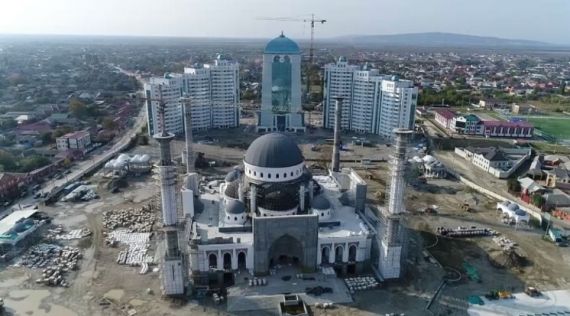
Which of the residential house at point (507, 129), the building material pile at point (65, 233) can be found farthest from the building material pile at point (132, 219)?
the residential house at point (507, 129)

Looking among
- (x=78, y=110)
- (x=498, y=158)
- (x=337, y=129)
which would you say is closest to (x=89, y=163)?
(x=78, y=110)

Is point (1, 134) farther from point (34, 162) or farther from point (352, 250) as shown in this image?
point (352, 250)

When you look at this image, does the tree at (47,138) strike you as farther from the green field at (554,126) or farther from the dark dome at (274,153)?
the green field at (554,126)

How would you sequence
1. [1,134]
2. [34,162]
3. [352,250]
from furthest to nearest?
[1,134], [34,162], [352,250]

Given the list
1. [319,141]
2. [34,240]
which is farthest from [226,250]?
[319,141]

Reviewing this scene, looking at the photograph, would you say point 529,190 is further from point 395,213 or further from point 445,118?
point 445,118
